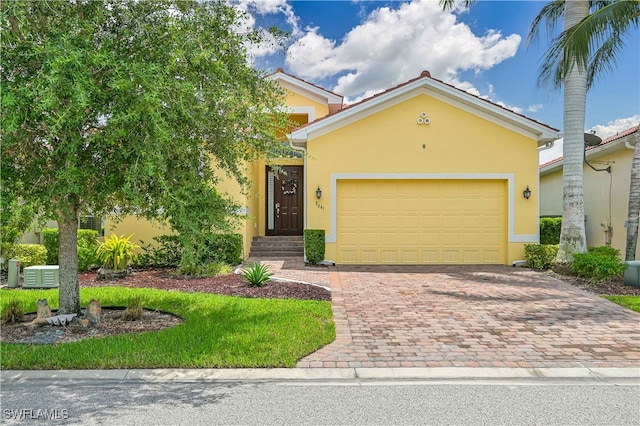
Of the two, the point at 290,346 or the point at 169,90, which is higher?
the point at 169,90

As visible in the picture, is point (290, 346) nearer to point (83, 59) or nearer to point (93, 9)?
point (83, 59)

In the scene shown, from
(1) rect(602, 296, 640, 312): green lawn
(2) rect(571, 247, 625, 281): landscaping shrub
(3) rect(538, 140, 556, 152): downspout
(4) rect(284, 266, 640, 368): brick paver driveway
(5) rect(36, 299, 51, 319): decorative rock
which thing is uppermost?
(3) rect(538, 140, 556, 152): downspout

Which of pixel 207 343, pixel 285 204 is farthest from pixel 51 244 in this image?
pixel 207 343

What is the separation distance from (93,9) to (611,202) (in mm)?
14977

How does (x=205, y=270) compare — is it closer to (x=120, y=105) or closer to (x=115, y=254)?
(x=115, y=254)

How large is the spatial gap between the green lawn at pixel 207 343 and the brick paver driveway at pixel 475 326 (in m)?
0.37

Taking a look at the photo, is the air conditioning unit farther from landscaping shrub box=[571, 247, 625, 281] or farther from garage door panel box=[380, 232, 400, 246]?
landscaping shrub box=[571, 247, 625, 281]

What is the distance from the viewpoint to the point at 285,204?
51.2 feet

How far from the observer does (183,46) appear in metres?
5.25

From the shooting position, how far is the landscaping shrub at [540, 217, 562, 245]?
13.7 meters

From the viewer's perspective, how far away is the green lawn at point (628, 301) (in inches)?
300

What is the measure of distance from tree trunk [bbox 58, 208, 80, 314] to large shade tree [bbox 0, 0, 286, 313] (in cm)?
1

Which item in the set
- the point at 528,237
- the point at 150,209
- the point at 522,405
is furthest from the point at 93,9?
the point at 528,237

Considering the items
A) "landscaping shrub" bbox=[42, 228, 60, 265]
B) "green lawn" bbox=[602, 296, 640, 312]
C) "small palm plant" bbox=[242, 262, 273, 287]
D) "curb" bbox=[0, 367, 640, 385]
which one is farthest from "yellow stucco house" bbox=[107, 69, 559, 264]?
"curb" bbox=[0, 367, 640, 385]
